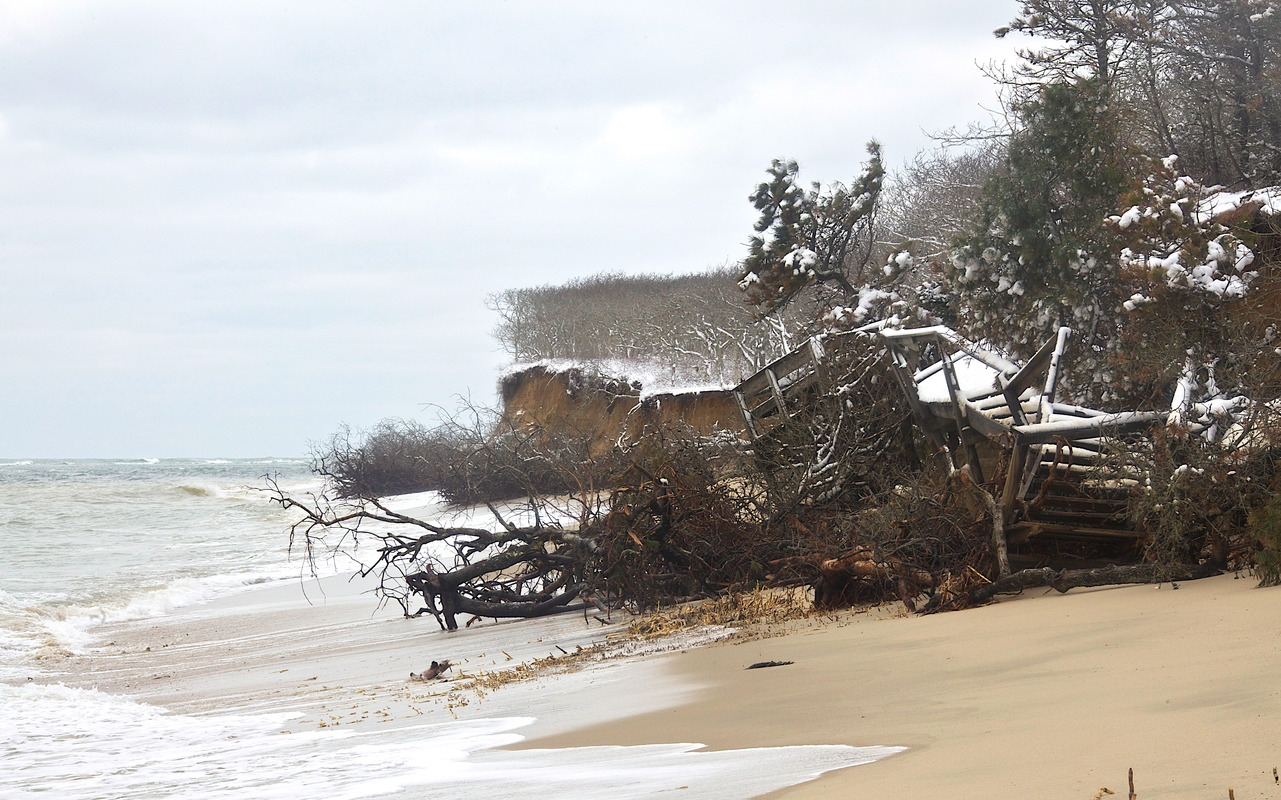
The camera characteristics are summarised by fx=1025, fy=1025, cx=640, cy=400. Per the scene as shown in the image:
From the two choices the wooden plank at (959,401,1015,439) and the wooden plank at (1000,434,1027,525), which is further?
the wooden plank at (959,401,1015,439)

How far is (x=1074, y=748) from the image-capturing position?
10.9 feet

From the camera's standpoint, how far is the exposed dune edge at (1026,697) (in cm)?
304

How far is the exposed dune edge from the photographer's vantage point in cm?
304

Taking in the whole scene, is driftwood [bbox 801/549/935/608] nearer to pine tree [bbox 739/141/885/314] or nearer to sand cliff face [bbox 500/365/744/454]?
pine tree [bbox 739/141/885/314]

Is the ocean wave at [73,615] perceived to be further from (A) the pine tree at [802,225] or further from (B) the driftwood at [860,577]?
(A) the pine tree at [802,225]

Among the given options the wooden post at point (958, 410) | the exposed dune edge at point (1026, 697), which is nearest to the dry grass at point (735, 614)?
the exposed dune edge at point (1026, 697)

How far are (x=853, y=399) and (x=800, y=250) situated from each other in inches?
476

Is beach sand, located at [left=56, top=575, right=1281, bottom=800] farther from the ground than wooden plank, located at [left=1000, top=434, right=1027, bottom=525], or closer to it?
closer to it

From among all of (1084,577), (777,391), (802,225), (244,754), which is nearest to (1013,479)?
(1084,577)

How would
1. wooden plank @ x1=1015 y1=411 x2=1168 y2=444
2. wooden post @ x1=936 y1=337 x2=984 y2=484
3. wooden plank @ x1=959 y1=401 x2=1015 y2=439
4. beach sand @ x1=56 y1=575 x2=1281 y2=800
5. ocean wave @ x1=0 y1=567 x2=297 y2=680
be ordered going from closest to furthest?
1. beach sand @ x1=56 y1=575 x2=1281 y2=800
2. wooden plank @ x1=1015 y1=411 x2=1168 y2=444
3. wooden plank @ x1=959 y1=401 x2=1015 y2=439
4. wooden post @ x1=936 y1=337 x2=984 y2=484
5. ocean wave @ x1=0 y1=567 x2=297 y2=680

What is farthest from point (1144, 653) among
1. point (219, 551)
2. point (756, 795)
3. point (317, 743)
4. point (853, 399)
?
point (219, 551)

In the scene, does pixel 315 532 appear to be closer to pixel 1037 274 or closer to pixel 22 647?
pixel 22 647

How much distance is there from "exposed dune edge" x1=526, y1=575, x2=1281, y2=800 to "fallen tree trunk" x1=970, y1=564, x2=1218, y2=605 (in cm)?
10

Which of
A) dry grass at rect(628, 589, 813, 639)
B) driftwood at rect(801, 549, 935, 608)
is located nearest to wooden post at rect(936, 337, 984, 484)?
driftwood at rect(801, 549, 935, 608)
